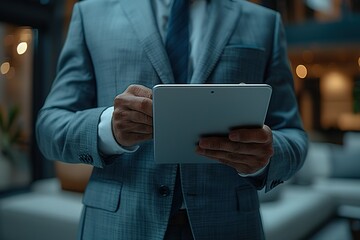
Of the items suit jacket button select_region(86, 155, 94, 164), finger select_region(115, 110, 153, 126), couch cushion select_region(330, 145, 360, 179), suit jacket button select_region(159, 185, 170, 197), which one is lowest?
couch cushion select_region(330, 145, 360, 179)

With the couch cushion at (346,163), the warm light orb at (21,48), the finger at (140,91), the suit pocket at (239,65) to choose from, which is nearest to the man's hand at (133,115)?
the finger at (140,91)

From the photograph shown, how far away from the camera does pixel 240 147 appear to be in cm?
66

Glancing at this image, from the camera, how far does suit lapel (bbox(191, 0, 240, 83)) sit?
Answer: 0.85m

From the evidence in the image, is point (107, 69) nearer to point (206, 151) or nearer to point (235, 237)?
point (206, 151)

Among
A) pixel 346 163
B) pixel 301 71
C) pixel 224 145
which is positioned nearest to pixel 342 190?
pixel 346 163

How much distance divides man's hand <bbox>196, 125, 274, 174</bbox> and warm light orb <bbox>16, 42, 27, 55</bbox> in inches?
143

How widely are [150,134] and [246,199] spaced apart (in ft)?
0.91

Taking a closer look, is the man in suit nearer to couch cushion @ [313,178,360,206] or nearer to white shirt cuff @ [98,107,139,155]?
white shirt cuff @ [98,107,139,155]

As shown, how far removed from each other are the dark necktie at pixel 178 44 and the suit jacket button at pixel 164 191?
0.23m

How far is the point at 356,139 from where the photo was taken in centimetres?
507

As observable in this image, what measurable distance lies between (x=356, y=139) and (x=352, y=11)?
405 centimetres

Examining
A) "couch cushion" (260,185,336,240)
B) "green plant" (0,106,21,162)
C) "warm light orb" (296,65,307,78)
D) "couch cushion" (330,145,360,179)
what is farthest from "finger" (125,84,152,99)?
"warm light orb" (296,65,307,78)

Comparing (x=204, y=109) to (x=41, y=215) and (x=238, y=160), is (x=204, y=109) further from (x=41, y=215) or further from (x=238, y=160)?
(x=41, y=215)

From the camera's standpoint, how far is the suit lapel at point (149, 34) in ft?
2.73
